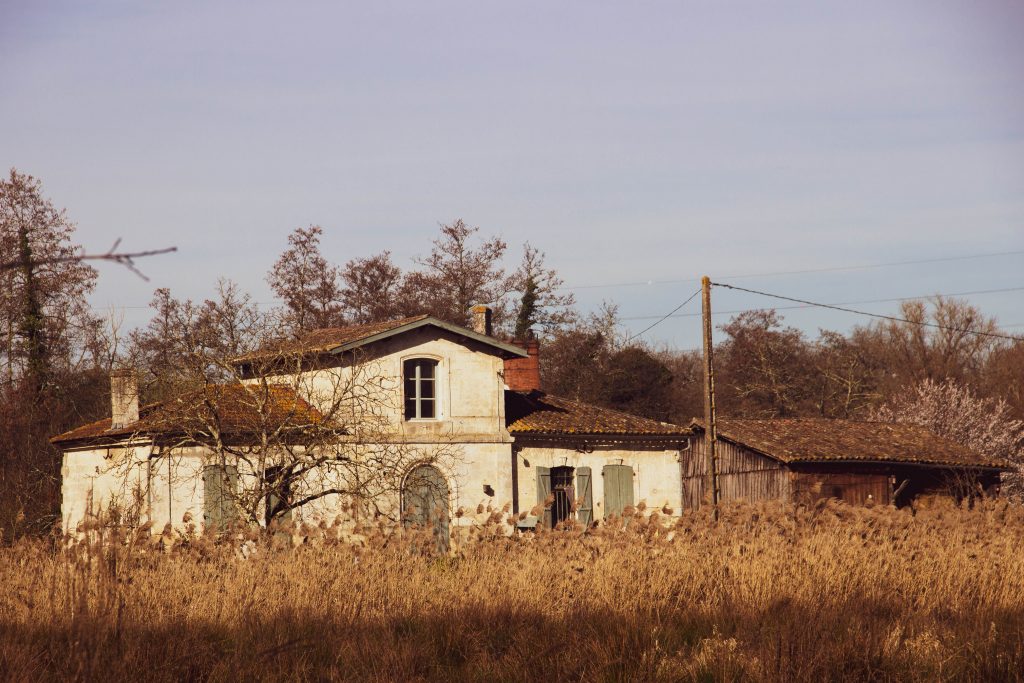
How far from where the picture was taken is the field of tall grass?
305 inches

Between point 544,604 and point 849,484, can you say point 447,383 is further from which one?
point 544,604

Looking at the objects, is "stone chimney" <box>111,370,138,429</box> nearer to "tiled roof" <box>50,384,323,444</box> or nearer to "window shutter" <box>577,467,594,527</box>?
"tiled roof" <box>50,384,323,444</box>

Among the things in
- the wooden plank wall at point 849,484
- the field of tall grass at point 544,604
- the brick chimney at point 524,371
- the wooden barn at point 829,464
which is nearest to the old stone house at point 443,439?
the brick chimney at point 524,371

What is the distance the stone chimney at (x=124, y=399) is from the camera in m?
23.0

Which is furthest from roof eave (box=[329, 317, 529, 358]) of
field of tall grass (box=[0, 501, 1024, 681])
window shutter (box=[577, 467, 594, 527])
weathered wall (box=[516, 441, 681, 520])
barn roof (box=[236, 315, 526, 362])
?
field of tall grass (box=[0, 501, 1024, 681])

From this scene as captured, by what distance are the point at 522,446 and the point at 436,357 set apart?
113 inches

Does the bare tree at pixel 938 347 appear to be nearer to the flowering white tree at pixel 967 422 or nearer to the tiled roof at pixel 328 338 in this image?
the flowering white tree at pixel 967 422

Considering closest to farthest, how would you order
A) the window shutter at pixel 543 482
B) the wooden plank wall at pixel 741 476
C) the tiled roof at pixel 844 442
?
the window shutter at pixel 543 482, the tiled roof at pixel 844 442, the wooden plank wall at pixel 741 476

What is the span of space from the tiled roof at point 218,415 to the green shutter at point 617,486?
7.84 meters

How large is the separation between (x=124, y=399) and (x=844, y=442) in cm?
2005

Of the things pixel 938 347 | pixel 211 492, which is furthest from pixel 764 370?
pixel 211 492

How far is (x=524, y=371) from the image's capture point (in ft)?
95.7

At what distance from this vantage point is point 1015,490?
40000 millimetres

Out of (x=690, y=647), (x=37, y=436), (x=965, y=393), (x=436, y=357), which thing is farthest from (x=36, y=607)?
(x=965, y=393)
